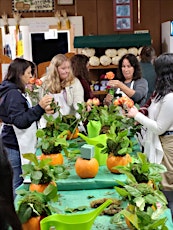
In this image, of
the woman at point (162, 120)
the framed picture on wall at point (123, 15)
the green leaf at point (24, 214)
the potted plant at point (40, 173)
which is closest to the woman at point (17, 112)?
the woman at point (162, 120)

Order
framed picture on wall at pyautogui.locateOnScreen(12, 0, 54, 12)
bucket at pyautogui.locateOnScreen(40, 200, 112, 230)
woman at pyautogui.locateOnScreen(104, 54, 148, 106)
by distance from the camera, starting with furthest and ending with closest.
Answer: framed picture on wall at pyautogui.locateOnScreen(12, 0, 54, 12) < woman at pyautogui.locateOnScreen(104, 54, 148, 106) < bucket at pyautogui.locateOnScreen(40, 200, 112, 230)

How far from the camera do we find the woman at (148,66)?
5273mm

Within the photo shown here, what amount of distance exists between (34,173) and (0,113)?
63.7 inches

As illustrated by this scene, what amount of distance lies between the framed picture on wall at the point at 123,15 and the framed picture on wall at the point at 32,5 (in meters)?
0.93

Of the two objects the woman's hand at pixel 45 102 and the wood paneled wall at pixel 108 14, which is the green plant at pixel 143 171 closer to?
the woman's hand at pixel 45 102

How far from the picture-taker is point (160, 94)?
3.03 metres

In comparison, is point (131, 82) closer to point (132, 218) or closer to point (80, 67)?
point (80, 67)

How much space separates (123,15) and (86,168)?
178 inches

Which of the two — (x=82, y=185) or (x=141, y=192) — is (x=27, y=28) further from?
(x=141, y=192)

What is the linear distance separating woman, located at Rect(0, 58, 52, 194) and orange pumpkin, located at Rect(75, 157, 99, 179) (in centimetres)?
101

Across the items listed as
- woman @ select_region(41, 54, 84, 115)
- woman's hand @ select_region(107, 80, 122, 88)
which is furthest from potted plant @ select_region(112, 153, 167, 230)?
woman's hand @ select_region(107, 80, 122, 88)

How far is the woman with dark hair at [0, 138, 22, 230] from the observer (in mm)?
825

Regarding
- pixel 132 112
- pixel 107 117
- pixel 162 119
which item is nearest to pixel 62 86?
pixel 107 117

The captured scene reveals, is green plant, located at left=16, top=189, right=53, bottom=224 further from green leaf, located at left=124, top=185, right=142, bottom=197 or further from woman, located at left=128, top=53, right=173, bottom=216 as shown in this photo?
woman, located at left=128, top=53, right=173, bottom=216
